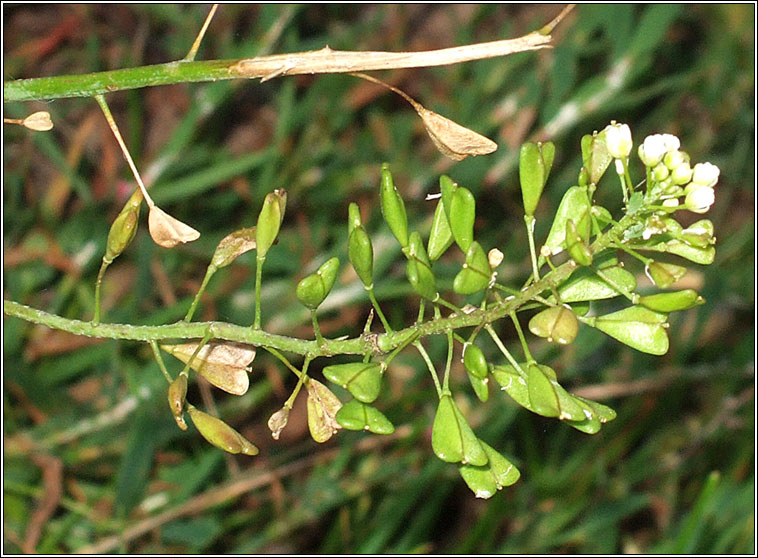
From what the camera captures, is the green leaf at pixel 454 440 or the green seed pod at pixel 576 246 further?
the green leaf at pixel 454 440

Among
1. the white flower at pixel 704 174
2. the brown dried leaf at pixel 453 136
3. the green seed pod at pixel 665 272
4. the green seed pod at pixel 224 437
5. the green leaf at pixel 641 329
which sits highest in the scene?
the white flower at pixel 704 174

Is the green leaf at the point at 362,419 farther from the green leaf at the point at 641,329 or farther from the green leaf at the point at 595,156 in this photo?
the green leaf at the point at 595,156

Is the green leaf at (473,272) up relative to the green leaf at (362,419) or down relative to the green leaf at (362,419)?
up

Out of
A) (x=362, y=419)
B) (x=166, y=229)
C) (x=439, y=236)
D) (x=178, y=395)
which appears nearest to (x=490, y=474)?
(x=362, y=419)

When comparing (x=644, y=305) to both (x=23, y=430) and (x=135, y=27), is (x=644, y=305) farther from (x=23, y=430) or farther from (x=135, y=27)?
(x=135, y=27)

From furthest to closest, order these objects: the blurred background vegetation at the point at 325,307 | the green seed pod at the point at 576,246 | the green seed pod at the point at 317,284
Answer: the blurred background vegetation at the point at 325,307
the green seed pod at the point at 317,284
the green seed pod at the point at 576,246

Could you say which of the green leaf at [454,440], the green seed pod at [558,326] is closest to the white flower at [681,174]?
the green seed pod at [558,326]
